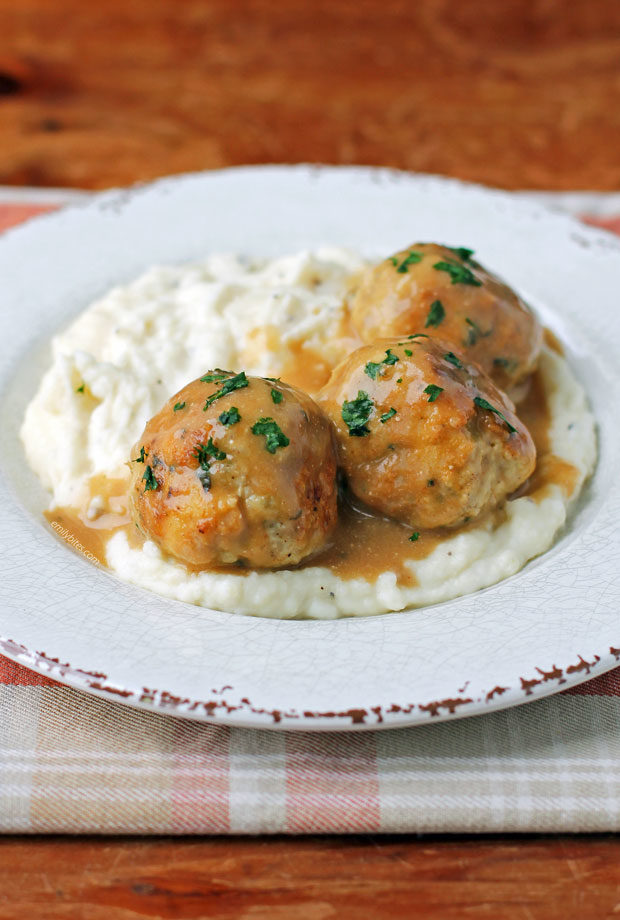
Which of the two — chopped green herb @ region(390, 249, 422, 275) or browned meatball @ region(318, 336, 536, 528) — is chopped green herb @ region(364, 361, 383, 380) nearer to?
browned meatball @ region(318, 336, 536, 528)

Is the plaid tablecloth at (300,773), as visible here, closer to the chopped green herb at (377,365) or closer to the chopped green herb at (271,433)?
the chopped green herb at (271,433)

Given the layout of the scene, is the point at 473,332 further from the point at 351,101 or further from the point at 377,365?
the point at 351,101

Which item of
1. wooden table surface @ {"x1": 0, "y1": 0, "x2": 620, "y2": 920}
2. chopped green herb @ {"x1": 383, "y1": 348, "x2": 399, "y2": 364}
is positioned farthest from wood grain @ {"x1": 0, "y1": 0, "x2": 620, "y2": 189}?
chopped green herb @ {"x1": 383, "y1": 348, "x2": 399, "y2": 364}

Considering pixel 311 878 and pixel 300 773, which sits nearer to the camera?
pixel 311 878

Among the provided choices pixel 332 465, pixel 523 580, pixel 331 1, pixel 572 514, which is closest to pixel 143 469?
pixel 332 465

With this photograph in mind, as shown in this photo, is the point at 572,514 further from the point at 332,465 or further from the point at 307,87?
the point at 307,87

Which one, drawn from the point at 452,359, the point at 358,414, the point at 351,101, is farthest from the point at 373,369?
the point at 351,101
